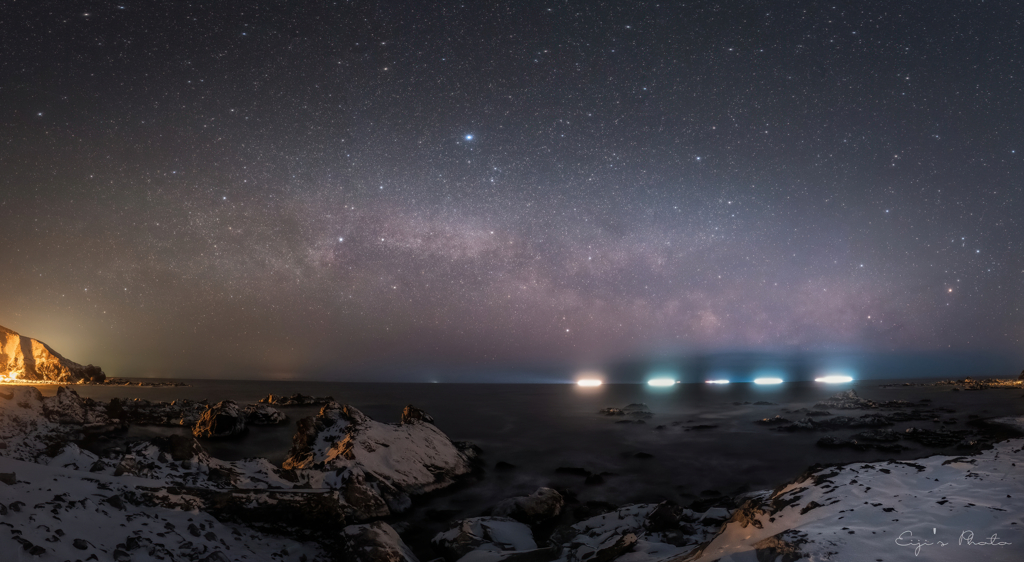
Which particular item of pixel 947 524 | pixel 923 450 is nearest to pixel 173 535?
pixel 947 524

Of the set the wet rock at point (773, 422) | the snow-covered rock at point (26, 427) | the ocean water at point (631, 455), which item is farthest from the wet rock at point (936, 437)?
the snow-covered rock at point (26, 427)

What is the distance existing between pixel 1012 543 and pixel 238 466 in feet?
52.8

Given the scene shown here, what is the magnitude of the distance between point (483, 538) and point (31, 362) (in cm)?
15814

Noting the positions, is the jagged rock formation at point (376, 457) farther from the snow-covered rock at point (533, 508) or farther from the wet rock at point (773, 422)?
the wet rock at point (773, 422)

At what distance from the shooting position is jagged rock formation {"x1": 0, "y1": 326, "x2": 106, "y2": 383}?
337 feet

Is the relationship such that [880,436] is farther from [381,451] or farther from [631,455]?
[381,451]

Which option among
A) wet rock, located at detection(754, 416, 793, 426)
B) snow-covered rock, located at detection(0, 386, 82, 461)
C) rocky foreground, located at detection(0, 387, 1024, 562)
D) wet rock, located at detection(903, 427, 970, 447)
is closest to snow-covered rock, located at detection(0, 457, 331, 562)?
rocky foreground, located at detection(0, 387, 1024, 562)

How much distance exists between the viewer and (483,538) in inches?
402

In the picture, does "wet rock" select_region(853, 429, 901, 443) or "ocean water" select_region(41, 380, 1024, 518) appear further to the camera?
"wet rock" select_region(853, 429, 901, 443)

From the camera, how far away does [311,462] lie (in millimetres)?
16656

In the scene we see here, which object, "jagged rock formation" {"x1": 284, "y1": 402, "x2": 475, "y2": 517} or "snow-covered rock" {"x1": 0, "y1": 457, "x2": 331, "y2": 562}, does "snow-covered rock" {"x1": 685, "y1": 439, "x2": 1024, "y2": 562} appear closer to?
"snow-covered rock" {"x1": 0, "y1": 457, "x2": 331, "y2": 562}

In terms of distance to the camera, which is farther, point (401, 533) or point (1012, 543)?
point (401, 533)

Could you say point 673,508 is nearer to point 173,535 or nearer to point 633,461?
point 173,535

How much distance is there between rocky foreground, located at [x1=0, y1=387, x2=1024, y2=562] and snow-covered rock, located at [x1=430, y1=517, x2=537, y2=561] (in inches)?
1.7
